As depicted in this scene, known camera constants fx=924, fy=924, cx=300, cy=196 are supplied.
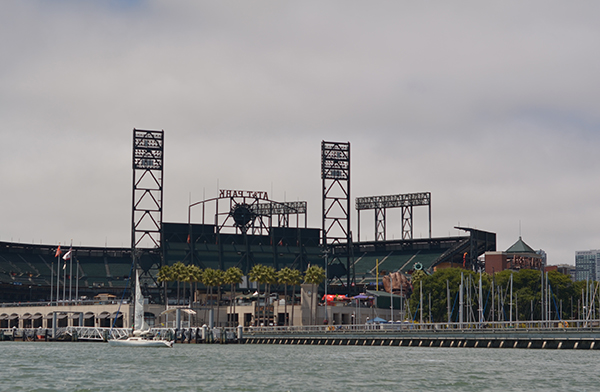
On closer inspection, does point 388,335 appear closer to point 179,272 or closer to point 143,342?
point 143,342

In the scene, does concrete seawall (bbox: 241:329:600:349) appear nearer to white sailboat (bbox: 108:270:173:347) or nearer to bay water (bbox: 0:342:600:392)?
bay water (bbox: 0:342:600:392)

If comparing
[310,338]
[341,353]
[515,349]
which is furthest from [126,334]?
[515,349]

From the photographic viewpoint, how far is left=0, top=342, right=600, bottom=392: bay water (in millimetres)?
69250

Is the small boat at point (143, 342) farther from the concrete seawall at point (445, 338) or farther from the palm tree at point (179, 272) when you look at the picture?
the palm tree at point (179, 272)

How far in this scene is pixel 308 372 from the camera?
271 ft

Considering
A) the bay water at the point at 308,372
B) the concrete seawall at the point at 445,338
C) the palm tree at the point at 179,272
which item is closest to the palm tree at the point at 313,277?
A: the palm tree at the point at 179,272

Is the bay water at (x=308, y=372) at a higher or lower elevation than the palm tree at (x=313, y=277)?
lower

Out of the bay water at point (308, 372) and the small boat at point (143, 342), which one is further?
the small boat at point (143, 342)

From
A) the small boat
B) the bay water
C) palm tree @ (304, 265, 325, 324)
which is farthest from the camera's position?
palm tree @ (304, 265, 325, 324)

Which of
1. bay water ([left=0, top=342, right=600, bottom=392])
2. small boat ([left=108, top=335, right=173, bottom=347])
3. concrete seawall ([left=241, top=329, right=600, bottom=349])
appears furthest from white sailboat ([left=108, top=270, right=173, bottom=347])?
concrete seawall ([left=241, top=329, right=600, bottom=349])

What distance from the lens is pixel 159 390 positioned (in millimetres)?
66188

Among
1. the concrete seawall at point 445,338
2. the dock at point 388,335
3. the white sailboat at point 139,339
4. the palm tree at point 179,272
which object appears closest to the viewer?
the concrete seawall at point 445,338

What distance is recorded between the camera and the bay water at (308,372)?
69250mm

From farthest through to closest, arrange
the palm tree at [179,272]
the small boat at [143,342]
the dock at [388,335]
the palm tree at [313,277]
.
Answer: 1. the palm tree at [179,272]
2. the palm tree at [313,277]
3. the small boat at [143,342]
4. the dock at [388,335]
